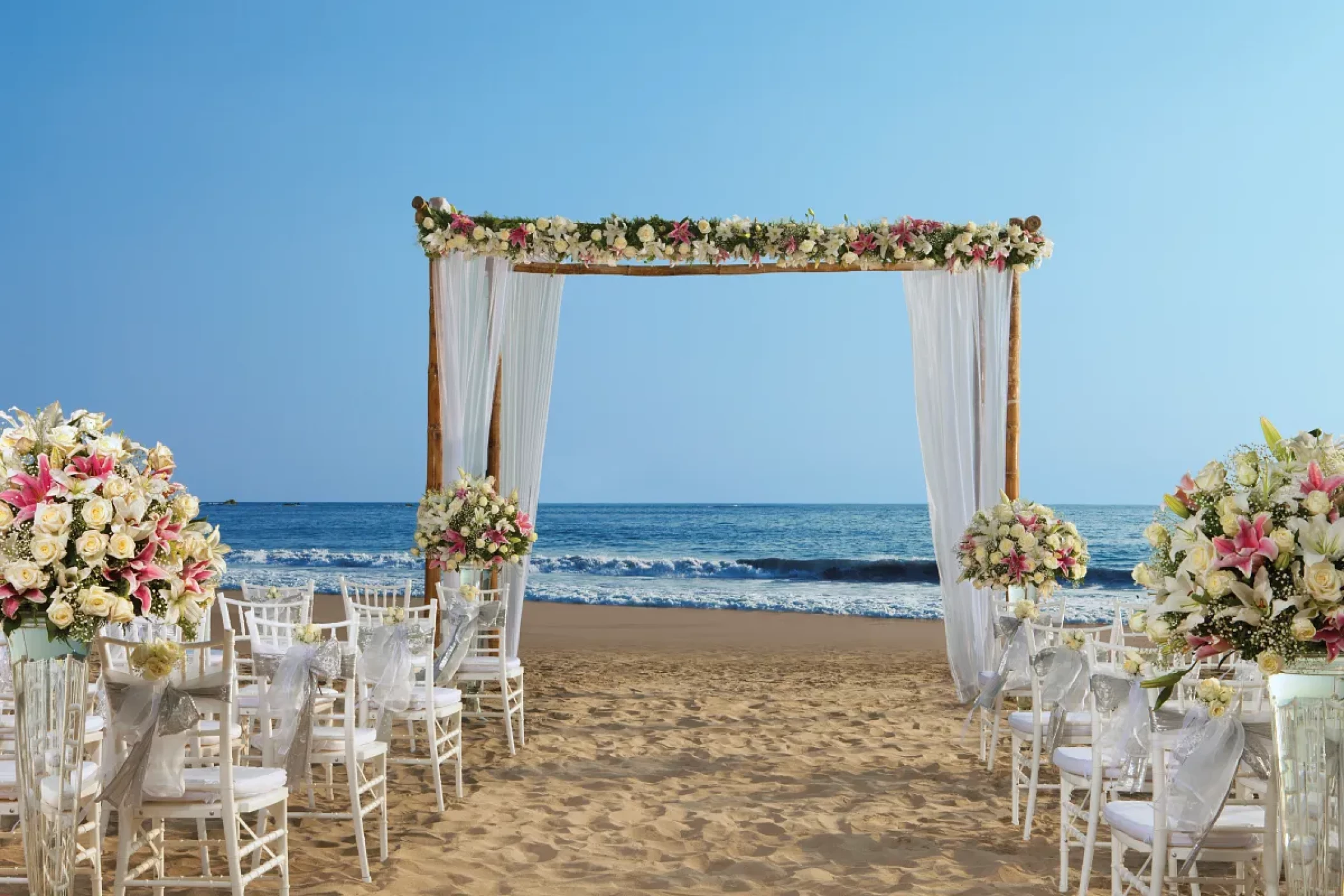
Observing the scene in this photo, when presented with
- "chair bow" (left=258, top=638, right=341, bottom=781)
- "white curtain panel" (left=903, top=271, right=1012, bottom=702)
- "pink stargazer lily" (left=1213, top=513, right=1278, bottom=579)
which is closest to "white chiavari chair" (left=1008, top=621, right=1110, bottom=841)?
"pink stargazer lily" (left=1213, top=513, right=1278, bottom=579)

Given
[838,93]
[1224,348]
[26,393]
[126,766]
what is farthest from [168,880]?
[1224,348]

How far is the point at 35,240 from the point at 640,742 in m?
17.2

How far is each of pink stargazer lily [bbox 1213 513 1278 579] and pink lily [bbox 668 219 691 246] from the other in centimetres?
510

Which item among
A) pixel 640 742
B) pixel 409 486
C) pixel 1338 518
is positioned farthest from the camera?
pixel 409 486

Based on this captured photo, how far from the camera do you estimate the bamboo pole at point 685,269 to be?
692cm

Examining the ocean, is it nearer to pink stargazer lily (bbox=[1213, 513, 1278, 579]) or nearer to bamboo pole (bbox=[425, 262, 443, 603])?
bamboo pole (bbox=[425, 262, 443, 603])

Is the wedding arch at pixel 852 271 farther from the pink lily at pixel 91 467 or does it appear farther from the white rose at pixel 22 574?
the white rose at pixel 22 574

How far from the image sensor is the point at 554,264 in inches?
283

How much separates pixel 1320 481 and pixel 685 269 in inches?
208

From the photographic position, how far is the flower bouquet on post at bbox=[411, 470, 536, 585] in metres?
6.64

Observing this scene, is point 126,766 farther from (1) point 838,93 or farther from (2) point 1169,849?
(1) point 838,93

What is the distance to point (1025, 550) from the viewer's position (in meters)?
5.93

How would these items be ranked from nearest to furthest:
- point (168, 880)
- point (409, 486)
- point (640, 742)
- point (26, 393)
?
point (168, 880)
point (640, 742)
point (26, 393)
point (409, 486)

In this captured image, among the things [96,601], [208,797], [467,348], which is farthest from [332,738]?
[467,348]
